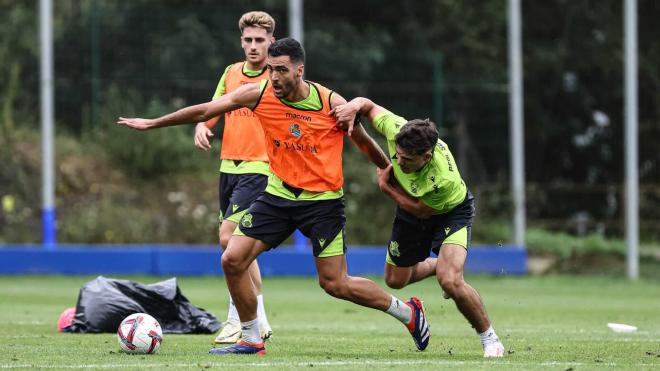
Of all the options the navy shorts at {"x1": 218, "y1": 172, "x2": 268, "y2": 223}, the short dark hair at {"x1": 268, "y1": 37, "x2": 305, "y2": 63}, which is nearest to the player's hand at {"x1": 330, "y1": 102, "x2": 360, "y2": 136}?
the short dark hair at {"x1": 268, "y1": 37, "x2": 305, "y2": 63}

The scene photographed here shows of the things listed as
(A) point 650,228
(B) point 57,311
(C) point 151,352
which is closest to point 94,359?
(C) point 151,352

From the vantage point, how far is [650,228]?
25.4 metres

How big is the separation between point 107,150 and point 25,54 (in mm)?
2455

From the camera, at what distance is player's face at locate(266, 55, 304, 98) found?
891 cm

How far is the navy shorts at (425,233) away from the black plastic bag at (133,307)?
227 cm

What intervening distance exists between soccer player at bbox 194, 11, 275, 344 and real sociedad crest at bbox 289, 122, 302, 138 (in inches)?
68.4

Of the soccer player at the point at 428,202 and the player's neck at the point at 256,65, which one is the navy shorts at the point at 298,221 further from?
the player's neck at the point at 256,65

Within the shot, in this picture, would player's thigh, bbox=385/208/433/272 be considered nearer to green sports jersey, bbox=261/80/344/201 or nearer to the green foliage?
green sports jersey, bbox=261/80/344/201

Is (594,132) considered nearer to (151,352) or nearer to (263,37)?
(263,37)

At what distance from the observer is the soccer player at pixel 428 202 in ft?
29.3

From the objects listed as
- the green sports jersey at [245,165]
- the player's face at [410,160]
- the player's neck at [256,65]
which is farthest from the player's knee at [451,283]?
the player's neck at [256,65]

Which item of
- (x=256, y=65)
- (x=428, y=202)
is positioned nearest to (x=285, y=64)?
(x=428, y=202)

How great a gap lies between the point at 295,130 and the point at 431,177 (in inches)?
42.0

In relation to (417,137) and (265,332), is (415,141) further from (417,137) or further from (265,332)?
(265,332)
